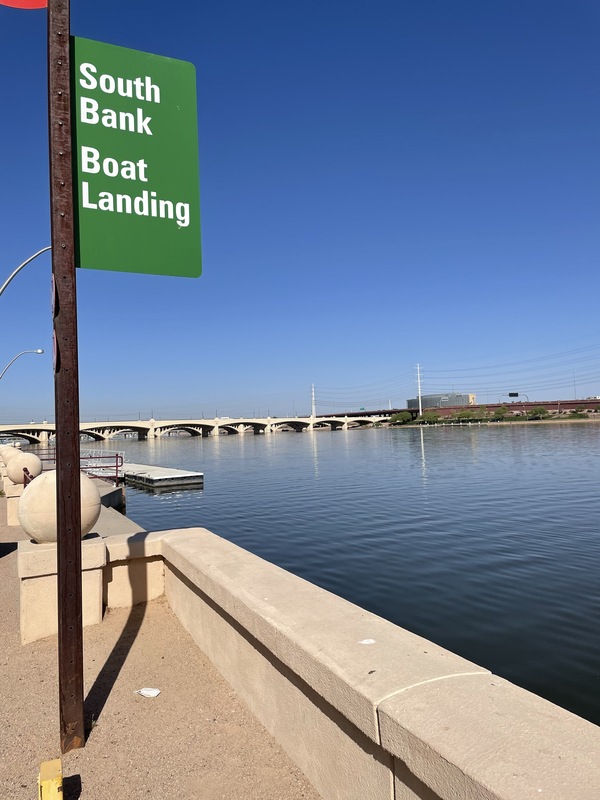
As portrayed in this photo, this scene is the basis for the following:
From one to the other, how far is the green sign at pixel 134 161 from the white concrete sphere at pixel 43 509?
2.51 meters

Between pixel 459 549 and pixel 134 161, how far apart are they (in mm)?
11251

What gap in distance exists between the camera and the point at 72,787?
2.96 metres

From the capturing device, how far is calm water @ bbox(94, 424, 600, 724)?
7648 millimetres

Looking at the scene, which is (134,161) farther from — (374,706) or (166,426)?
(166,426)

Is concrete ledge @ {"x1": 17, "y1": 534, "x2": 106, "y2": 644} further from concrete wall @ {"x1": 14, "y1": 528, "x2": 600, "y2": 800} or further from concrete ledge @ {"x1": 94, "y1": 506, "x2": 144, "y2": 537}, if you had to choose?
concrete ledge @ {"x1": 94, "y1": 506, "x2": 144, "y2": 537}

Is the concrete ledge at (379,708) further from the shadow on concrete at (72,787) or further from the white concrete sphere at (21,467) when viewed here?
the white concrete sphere at (21,467)

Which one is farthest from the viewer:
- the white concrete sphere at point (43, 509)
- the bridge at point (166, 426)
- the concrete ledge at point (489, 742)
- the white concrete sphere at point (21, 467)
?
the bridge at point (166, 426)

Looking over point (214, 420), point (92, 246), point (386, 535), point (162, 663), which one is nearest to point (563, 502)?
point (386, 535)

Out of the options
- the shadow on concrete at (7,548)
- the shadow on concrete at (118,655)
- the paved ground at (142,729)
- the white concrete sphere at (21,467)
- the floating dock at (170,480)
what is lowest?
the floating dock at (170,480)

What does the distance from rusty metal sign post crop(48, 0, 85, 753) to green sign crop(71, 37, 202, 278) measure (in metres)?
0.15

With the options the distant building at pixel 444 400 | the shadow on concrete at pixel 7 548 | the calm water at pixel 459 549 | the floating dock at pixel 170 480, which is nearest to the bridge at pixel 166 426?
the distant building at pixel 444 400

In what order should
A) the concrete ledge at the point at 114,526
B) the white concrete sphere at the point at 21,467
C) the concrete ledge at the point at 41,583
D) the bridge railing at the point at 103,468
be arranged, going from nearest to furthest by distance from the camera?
1. the concrete ledge at the point at 41,583
2. the concrete ledge at the point at 114,526
3. the white concrete sphere at the point at 21,467
4. the bridge railing at the point at 103,468

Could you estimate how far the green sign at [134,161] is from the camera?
142 inches

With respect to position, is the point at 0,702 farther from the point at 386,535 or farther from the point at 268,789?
the point at 386,535
